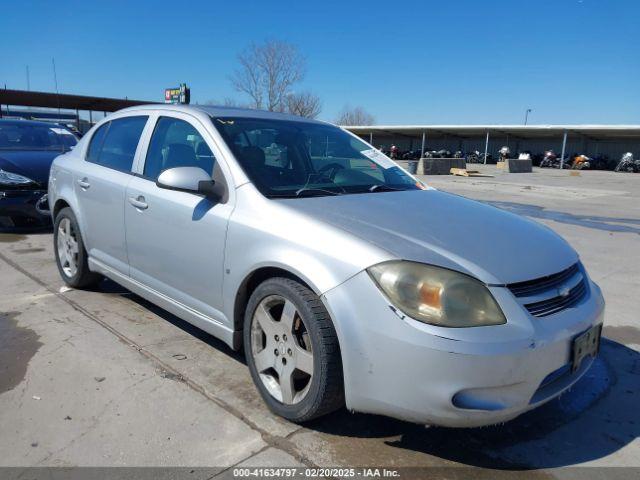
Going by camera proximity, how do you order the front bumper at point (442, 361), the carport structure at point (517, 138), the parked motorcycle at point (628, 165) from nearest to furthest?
1. the front bumper at point (442, 361)
2. the parked motorcycle at point (628, 165)
3. the carport structure at point (517, 138)

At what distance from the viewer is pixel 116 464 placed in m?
2.23

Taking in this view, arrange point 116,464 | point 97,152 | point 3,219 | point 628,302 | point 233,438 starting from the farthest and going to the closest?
point 3,219, point 628,302, point 97,152, point 233,438, point 116,464

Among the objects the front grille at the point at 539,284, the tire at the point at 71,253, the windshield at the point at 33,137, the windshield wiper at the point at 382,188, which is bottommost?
the tire at the point at 71,253

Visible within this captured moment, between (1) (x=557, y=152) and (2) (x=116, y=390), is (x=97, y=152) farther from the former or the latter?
(1) (x=557, y=152)

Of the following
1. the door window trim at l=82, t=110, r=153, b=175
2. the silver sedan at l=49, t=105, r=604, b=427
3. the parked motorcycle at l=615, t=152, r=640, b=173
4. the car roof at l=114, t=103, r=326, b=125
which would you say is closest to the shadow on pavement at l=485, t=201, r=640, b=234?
the silver sedan at l=49, t=105, r=604, b=427

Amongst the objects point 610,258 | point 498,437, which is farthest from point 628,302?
point 498,437

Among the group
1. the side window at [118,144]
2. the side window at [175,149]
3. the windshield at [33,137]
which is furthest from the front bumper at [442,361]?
the windshield at [33,137]

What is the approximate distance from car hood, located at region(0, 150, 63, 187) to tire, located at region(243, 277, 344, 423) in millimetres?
5628

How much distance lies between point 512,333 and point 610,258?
5394 mm

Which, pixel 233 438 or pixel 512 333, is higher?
pixel 512 333

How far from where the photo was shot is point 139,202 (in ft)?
11.2

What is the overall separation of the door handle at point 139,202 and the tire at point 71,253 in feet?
3.63

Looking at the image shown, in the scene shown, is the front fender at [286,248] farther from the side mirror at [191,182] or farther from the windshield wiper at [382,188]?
the windshield wiper at [382,188]

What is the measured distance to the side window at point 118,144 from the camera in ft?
12.4
